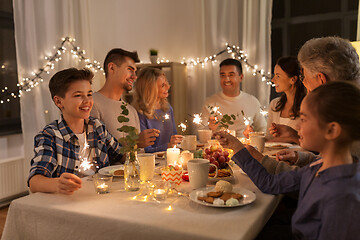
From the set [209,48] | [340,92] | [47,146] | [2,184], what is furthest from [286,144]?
[2,184]

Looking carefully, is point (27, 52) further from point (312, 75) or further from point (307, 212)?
point (307, 212)

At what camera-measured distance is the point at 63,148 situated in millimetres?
1645

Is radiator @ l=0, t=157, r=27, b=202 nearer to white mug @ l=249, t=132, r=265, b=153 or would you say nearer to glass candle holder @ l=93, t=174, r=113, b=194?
glass candle holder @ l=93, t=174, r=113, b=194

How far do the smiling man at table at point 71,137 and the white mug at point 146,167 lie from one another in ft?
1.36

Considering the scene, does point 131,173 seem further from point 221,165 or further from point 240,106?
point 240,106

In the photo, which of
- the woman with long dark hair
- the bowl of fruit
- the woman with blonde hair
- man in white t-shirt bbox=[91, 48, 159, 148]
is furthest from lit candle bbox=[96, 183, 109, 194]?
the woman with long dark hair

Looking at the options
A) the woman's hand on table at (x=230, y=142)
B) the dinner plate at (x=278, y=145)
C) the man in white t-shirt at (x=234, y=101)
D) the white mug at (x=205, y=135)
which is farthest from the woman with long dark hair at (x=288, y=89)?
the woman's hand on table at (x=230, y=142)

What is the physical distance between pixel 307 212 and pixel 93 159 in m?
1.20

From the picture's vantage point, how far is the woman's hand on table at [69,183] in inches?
50.2

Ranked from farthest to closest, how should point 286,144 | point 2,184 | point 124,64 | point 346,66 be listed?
point 2,184
point 124,64
point 286,144
point 346,66

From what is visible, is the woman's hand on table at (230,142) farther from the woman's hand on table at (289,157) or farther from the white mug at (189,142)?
the white mug at (189,142)

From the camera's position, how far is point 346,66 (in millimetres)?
1535

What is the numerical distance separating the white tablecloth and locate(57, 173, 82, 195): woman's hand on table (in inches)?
1.1

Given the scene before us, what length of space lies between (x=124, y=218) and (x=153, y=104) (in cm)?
197
